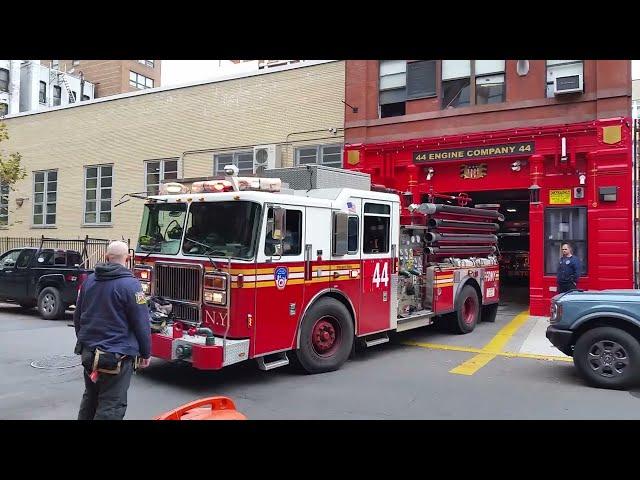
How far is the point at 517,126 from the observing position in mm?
13969

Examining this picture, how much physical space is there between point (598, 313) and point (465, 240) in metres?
4.47

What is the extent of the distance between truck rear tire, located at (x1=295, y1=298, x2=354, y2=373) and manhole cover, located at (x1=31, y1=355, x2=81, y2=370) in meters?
3.45

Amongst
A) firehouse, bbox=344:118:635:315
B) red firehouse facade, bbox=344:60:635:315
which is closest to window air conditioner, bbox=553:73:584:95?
red firehouse facade, bbox=344:60:635:315

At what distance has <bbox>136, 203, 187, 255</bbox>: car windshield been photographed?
291 inches

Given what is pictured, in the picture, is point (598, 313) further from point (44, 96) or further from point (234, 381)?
point (44, 96)

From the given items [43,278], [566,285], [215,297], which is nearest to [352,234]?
[215,297]

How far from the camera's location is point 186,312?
697cm

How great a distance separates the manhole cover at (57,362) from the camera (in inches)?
314

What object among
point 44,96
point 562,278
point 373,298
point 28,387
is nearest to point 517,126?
point 562,278

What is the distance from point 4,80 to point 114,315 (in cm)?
4965

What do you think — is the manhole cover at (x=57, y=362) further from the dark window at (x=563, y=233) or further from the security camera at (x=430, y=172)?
the dark window at (x=563, y=233)

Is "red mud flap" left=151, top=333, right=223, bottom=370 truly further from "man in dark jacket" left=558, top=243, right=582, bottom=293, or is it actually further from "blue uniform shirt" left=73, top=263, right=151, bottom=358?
"man in dark jacket" left=558, top=243, right=582, bottom=293

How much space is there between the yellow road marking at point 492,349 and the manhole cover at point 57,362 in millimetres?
5576

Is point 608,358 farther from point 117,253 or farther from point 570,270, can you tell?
point 117,253
